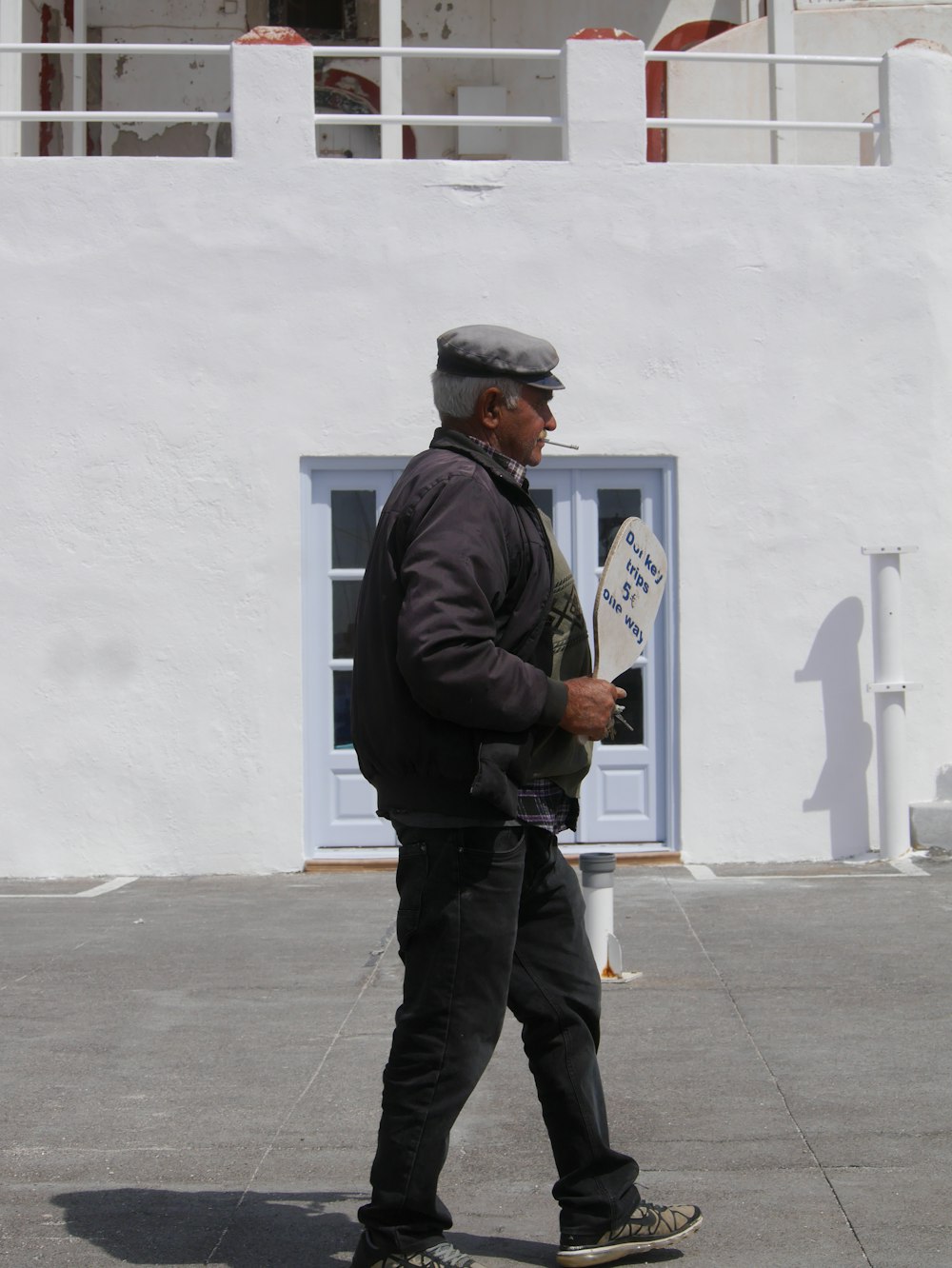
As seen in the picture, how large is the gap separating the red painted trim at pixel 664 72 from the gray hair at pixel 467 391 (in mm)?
11087

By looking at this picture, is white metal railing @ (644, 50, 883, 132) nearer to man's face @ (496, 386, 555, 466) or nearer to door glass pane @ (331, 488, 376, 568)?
door glass pane @ (331, 488, 376, 568)

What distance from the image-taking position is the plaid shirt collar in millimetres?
3557

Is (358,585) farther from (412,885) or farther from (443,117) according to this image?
(412,885)

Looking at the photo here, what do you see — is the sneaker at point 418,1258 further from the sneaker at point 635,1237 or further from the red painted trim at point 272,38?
the red painted trim at point 272,38

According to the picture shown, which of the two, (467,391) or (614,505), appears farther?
(614,505)

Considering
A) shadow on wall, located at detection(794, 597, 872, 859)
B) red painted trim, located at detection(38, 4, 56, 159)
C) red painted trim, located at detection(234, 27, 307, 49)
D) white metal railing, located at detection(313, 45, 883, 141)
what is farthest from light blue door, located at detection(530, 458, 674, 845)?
red painted trim, located at detection(38, 4, 56, 159)

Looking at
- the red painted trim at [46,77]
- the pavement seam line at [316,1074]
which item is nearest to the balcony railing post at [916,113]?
the pavement seam line at [316,1074]

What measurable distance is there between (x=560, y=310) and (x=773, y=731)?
266 centimetres

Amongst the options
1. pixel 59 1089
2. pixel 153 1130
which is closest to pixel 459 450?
pixel 153 1130

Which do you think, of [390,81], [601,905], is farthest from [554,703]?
[390,81]

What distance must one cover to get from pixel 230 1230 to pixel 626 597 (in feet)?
5.71

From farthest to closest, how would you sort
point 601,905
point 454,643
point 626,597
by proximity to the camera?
point 601,905, point 626,597, point 454,643

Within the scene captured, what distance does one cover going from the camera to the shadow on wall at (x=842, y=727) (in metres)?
9.40

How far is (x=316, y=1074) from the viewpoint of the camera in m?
5.24
